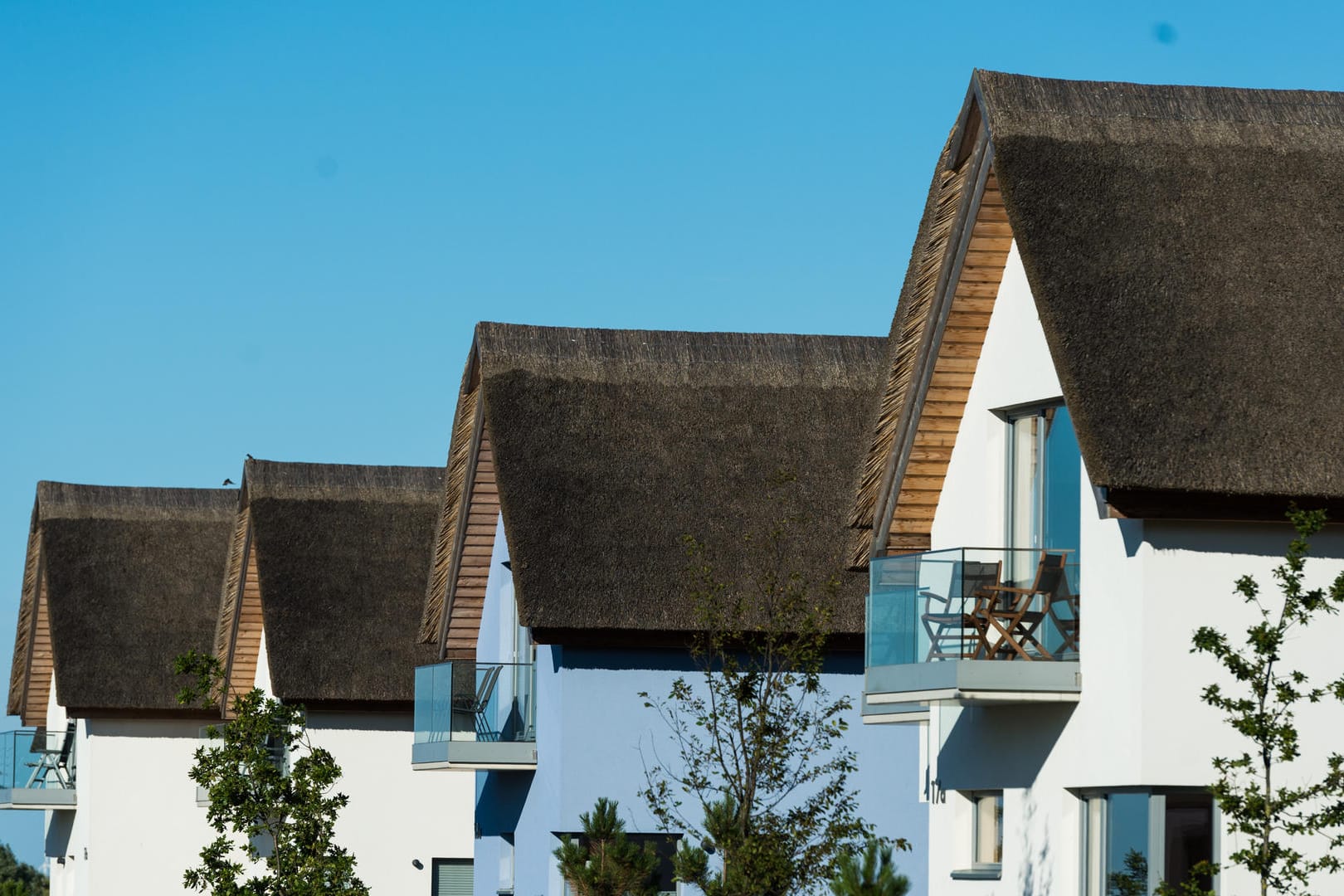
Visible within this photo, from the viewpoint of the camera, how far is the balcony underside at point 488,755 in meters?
24.1

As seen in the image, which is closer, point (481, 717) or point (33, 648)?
point (481, 717)

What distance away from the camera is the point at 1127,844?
49.4 feet

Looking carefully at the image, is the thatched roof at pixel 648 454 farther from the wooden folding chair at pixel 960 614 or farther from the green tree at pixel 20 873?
the green tree at pixel 20 873

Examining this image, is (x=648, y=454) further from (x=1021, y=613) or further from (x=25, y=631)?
(x=25, y=631)

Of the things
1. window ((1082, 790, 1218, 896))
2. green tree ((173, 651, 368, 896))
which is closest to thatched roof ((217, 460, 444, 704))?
green tree ((173, 651, 368, 896))

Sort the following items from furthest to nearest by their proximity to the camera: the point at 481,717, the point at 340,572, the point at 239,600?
1. the point at 239,600
2. the point at 340,572
3. the point at 481,717

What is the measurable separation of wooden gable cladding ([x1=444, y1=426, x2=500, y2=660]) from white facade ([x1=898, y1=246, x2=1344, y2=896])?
927 cm

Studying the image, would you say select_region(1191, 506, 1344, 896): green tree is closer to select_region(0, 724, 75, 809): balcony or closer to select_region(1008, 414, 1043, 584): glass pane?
select_region(1008, 414, 1043, 584): glass pane

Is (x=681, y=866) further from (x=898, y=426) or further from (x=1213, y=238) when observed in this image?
(x=1213, y=238)

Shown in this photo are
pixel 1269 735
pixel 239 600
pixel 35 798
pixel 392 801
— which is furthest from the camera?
pixel 35 798

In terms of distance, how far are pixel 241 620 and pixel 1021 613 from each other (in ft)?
65.4

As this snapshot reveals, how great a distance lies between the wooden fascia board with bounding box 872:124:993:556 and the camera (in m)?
17.0

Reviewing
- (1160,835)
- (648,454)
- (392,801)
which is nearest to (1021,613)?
(1160,835)

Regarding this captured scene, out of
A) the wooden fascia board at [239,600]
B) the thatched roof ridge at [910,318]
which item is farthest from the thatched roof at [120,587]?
the thatched roof ridge at [910,318]
